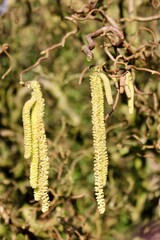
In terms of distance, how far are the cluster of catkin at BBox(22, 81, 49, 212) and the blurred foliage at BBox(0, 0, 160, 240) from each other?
0.47 meters

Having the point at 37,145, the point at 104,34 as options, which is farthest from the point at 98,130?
the point at 104,34

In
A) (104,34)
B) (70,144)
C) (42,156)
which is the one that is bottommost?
(70,144)

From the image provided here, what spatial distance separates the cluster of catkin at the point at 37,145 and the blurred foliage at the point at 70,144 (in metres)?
0.47

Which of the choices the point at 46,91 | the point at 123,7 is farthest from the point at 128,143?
the point at 46,91

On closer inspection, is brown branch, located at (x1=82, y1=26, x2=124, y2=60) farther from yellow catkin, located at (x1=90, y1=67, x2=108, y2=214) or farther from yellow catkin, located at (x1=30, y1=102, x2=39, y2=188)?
yellow catkin, located at (x1=30, y1=102, x2=39, y2=188)

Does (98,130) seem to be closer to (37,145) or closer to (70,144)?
(37,145)

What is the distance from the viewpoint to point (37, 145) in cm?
117

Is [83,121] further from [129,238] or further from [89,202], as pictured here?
[129,238]

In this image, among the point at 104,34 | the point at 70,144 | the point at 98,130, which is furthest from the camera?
the point at 70,144

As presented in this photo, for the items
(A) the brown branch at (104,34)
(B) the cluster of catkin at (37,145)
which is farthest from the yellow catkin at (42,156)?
(A) the brown branch at (104,34)

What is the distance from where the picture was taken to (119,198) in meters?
2.31

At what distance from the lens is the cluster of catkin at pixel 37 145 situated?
1168mm

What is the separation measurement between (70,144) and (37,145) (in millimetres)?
1313

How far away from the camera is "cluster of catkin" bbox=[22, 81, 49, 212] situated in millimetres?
1168
